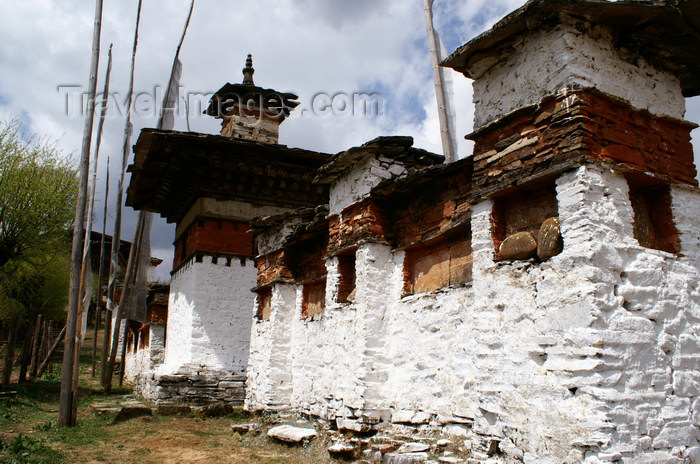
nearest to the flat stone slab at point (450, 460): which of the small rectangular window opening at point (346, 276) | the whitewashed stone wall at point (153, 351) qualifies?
the small rectangular window opening at point (346, 276)

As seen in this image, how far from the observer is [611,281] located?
13.1ft

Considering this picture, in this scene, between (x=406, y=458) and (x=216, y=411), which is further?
(x=216, y=411)

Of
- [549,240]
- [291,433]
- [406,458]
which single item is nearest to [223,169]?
[291,433]

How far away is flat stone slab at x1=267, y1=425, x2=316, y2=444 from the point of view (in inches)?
290

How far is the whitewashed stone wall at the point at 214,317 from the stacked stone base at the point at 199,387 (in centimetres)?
13

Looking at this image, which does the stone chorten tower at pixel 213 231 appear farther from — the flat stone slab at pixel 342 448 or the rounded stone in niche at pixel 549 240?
the rounded stone in niche at pixel 549 240

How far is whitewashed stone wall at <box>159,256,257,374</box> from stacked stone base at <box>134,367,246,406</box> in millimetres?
133

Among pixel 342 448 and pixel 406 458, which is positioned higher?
pixel 406 458

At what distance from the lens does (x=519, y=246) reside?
465 cm

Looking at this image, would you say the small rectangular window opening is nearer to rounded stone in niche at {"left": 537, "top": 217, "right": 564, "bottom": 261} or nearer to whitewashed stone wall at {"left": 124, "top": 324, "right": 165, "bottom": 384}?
rounded stone in niche at {"left": 537, "top": 217, "right": 564, "bottom": 261}

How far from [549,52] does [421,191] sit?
237 cm

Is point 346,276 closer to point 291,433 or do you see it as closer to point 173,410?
point 291,433

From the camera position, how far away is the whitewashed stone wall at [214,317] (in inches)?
470

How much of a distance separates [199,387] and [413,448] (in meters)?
7.47
